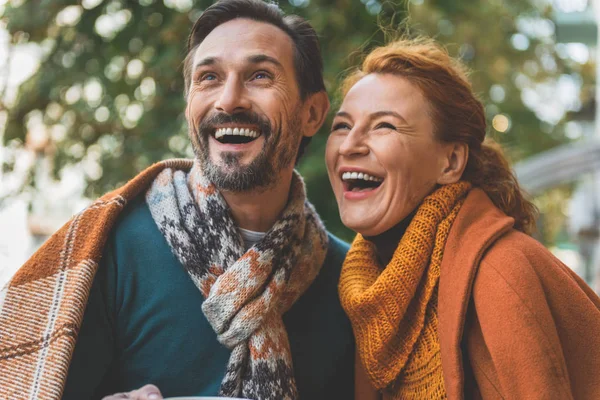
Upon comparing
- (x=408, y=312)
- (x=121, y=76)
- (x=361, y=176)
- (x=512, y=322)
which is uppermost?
(x=361, y=176)

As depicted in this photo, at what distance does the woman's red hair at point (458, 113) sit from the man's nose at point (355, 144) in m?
0.25

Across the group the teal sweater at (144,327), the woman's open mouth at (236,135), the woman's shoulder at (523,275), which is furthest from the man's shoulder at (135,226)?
the woman's shoulder at (523,275)

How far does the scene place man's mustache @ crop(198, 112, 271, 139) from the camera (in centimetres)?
254

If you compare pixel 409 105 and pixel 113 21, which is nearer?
pixel 409 105

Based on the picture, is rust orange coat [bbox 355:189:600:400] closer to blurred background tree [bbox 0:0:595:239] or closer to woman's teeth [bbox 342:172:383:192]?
woman's teeth [bbox 342:172:383:192]

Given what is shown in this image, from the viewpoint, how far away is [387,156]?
252cm

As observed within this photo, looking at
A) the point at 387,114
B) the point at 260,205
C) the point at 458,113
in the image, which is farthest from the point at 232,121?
the point at 458,113

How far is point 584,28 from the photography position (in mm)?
7133

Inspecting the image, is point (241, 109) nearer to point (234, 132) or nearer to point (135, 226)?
point (234, 132)

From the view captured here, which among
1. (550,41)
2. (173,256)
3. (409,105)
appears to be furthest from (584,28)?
(173,256)

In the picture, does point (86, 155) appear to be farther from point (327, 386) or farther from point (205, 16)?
point (327, 386)

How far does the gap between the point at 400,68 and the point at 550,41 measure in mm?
8638

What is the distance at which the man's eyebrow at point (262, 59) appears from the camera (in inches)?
103

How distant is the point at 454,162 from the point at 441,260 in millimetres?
417
